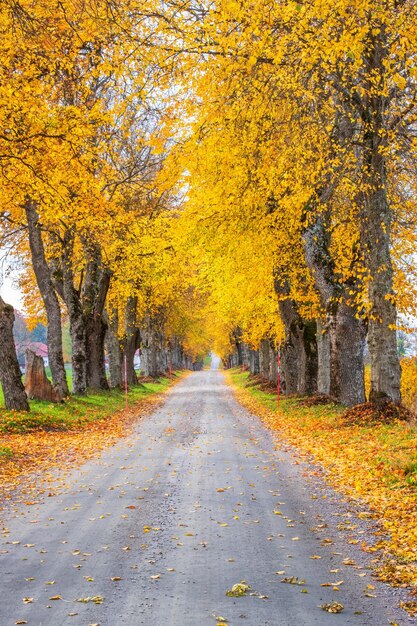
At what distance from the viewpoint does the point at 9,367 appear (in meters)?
19.2

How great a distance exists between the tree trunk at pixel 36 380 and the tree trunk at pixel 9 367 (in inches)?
119

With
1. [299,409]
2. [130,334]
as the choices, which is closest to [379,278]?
[299,409]

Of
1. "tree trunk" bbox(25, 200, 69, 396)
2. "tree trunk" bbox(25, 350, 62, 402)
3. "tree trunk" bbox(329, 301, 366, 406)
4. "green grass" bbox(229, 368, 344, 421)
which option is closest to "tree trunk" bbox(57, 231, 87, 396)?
"tree trunk" bbox(25, 200, 69, 396)

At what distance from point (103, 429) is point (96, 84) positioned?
37.7 ft

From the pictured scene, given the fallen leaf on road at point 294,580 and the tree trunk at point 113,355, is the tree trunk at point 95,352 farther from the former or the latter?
the fallen leaf on road at point 294,580

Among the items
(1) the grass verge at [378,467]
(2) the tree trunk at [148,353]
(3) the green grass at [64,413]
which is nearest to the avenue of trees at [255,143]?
(3) the green grass at [64,413]

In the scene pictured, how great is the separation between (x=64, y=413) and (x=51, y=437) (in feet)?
15.0

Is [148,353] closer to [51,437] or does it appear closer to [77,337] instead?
[77,337]

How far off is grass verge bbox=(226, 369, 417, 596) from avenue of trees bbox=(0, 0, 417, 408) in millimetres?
1738

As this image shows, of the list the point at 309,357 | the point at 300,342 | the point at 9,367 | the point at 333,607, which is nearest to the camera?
the point at 333,607

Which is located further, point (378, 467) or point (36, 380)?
point (36, 380)

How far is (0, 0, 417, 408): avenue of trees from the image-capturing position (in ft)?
38.9

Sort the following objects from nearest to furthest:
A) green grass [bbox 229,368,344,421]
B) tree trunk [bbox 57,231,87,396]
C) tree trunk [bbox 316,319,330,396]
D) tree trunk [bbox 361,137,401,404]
Result: tree trunk [bbox 361,137,401,404] → green grass [bbox 229,368,344,421] → tree trunk [bbox 316,319,330,396] → tree trunk [bbox 57,231,87,396]

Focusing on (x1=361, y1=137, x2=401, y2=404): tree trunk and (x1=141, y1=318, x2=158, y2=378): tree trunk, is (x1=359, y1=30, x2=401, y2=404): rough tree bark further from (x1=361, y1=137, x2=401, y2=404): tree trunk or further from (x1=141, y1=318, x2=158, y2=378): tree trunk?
(x1=141, y1=318, x2=158, y2=378): tree trunk
